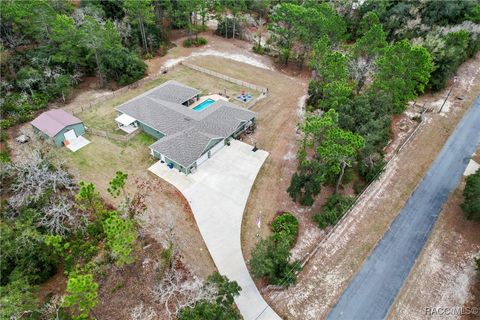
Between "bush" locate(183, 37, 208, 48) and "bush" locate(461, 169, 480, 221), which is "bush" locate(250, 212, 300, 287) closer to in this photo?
"bush" locate(461, 169, 480, 221)

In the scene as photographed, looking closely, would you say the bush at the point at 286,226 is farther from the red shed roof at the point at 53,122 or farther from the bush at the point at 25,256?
the red shed roof at the point at 53,122

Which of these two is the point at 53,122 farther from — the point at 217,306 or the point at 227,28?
the point at 227,28

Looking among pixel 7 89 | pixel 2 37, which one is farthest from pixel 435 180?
pixel 2 37

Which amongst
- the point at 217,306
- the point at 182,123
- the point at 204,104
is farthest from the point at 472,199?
the point at 204,104

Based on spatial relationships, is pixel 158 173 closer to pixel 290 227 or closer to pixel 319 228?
pixel 290 227

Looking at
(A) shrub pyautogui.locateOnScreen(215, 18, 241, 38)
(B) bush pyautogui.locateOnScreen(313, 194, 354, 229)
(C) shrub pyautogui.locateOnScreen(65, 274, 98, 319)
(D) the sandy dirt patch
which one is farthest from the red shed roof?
(A) shrub pyautogui.locateOnScreen(215, 18, 241, 38)
